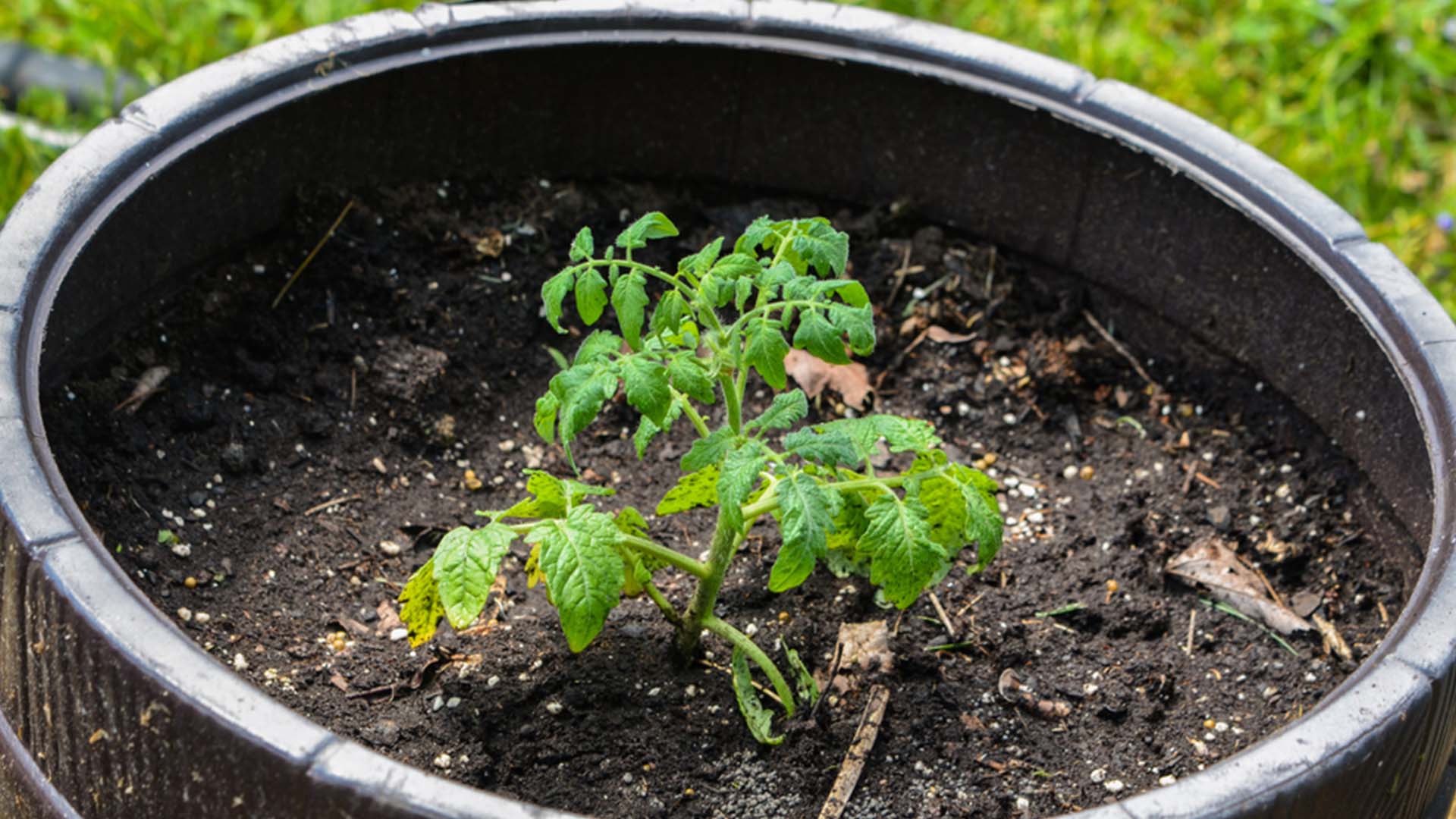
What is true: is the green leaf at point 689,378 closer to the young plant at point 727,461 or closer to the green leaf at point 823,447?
the young plant at point 727,461

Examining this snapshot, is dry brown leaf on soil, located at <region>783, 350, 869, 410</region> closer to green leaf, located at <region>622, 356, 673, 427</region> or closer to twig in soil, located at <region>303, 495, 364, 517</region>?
twig in soil, located at <region>303, 495, 364, 517</region>

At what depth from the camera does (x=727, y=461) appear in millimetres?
1760

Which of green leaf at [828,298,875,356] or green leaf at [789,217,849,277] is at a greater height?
green leaf at [789,217,849,277]

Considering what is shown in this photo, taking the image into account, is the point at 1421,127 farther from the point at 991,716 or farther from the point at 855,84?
the point at 991,716

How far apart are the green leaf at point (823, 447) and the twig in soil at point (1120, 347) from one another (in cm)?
111

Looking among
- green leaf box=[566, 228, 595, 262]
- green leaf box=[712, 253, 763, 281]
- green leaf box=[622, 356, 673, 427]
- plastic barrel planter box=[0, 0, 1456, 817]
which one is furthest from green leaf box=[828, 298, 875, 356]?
plastic barrel planter box=[0, 0, 1456, 817]

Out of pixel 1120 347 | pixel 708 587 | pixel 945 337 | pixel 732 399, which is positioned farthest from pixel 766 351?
pixel 1120 347

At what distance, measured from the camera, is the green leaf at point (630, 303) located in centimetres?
181

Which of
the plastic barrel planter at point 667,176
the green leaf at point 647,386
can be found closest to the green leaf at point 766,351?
the green leaf at point 647,386

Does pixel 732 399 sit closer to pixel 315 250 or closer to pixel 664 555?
pixel 664 555

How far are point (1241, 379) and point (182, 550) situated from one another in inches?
69.5

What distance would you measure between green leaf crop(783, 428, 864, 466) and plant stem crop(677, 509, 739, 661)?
0.49ft

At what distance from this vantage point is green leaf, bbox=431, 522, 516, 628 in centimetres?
177

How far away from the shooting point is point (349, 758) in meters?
1.52
